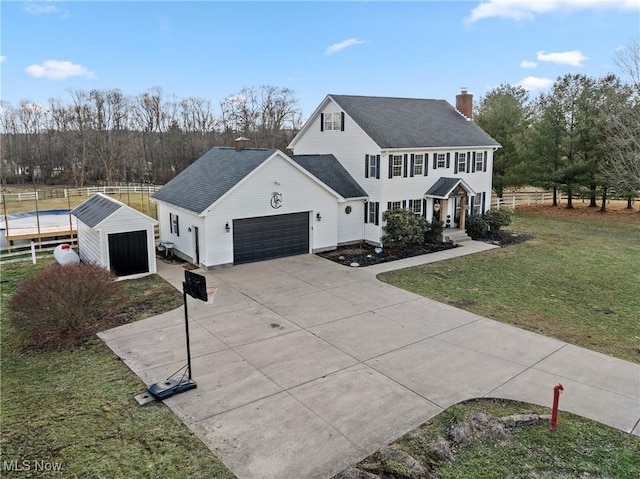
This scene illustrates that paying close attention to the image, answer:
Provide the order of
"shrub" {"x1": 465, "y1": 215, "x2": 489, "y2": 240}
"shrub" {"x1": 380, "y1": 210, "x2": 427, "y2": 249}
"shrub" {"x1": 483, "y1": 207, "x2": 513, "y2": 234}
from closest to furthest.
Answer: "shrub" {"x1": 380, "y1": 210, "x2": 427, "y2": 249} < "shrub" {"x1": 465, "y1": 215, "x2": 489, "y2": 240} < "shrub" {"x1": 483, "y1": 207, "x2": 513, "y2": 234}

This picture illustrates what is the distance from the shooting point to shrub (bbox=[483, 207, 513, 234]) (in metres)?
23.8

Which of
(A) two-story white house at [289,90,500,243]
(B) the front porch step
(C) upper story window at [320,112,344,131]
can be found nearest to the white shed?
(A) two-story white house at [289,90,500,243]

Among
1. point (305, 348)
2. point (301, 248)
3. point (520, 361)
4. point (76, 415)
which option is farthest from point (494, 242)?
point (76, 415)

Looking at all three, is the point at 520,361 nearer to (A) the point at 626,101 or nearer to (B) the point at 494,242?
(B) the point at 494,242

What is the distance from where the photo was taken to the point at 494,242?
2241cm

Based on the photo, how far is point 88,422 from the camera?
7.27 metres

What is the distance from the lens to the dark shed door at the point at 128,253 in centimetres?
1567

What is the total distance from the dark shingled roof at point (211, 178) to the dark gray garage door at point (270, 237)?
1.45 meters

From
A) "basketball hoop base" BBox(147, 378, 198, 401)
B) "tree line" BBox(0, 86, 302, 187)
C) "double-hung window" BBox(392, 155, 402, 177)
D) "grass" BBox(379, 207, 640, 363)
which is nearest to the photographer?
"basketball hoop base" BBox(147, 378, 198, 401)

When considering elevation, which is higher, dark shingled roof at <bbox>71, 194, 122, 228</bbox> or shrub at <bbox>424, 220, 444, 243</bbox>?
dark shingled roof at <bbox>71, 194, 122, 228</bbox>

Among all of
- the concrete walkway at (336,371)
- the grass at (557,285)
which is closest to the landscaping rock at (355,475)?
the concrete walkway at (336,371)

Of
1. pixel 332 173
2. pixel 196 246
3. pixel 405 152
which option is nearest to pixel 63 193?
pixel 196 246

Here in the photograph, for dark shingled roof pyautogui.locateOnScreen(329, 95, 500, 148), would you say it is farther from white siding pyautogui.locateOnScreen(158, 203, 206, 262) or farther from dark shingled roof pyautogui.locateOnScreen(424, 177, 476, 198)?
white siding pyautogui.locateOnScreen(158, 203, 206, 262)

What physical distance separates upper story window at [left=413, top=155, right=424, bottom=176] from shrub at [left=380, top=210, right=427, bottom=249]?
2088mm
